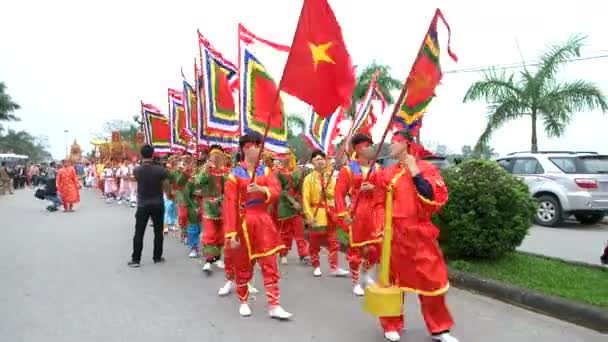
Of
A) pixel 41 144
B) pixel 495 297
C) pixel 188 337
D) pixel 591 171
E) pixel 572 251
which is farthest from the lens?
A: pixel 41 144

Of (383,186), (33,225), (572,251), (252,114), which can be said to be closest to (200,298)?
(252,114)

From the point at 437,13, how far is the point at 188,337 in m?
3.30

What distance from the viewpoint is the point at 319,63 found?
191 inches

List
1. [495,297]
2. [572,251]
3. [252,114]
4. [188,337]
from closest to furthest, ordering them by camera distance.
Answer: [188,337] → [495,297] → [252,114] → [572,251]

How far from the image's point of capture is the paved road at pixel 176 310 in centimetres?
467

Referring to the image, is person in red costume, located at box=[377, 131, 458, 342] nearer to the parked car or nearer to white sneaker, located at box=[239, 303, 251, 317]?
the parked car

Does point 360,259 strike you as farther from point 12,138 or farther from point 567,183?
point 12,138

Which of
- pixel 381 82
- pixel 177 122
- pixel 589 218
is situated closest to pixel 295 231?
pixel 177 122

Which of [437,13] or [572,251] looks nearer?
[437,13]

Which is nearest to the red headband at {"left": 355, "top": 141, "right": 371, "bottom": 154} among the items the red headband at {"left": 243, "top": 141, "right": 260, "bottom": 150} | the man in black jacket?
the red headband at {"left": 243, "top": 141, "right": 260, "bottom": 150}

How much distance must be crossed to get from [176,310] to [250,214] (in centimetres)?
126

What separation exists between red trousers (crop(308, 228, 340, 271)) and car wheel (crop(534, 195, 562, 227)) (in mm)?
6660

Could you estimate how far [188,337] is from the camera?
4.61 metres

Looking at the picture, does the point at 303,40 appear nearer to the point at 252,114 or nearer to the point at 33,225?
the point at 252,114
